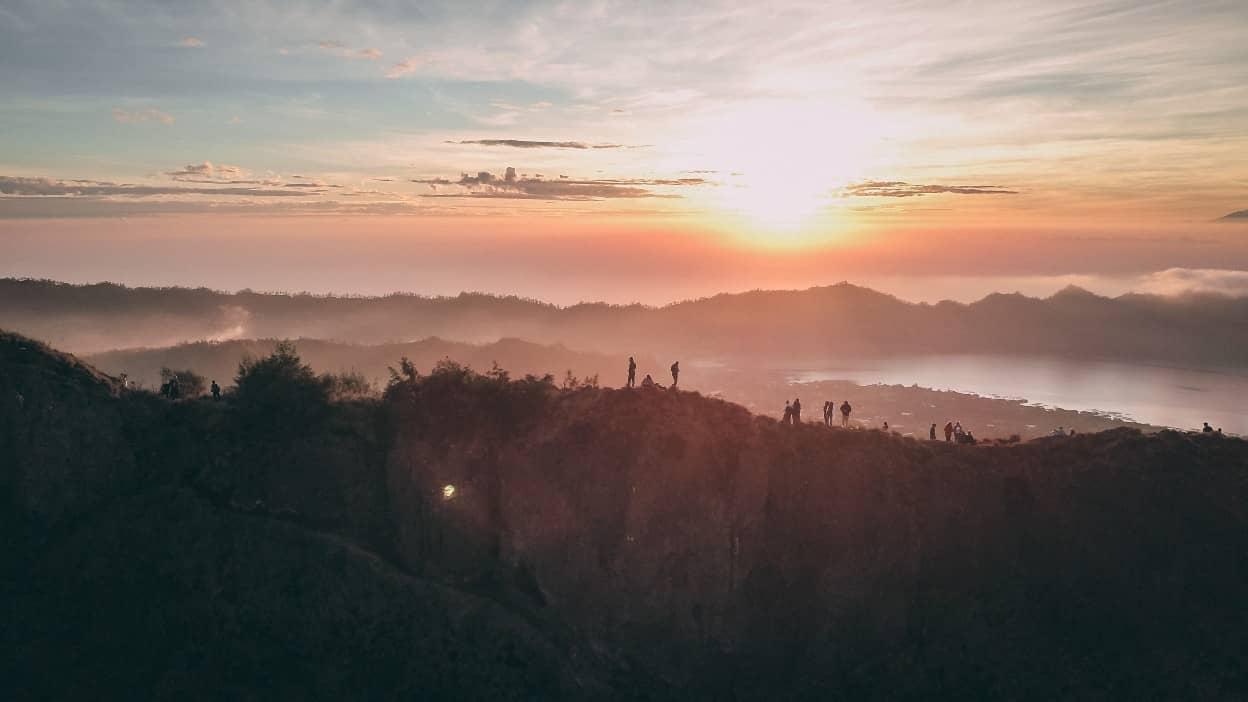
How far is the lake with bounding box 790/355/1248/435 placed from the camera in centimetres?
14338

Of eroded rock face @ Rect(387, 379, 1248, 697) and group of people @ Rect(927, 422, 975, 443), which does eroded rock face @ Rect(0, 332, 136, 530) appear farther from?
group of people @ Rect(927, 422, 975, 443)

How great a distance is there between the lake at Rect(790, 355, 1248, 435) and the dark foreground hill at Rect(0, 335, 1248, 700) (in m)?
121

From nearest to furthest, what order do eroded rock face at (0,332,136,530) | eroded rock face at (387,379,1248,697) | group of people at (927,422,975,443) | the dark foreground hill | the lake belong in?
the dark foreground hill → eroded rock face at (387,379,1248,697) → eroded rock face at (0,332,136,530) → group of people at (927,422,975,443) → the lake

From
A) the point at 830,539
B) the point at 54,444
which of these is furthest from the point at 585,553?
the point at 54,444

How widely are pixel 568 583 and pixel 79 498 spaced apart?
23.8 metres

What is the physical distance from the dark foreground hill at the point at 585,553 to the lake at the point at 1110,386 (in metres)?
121

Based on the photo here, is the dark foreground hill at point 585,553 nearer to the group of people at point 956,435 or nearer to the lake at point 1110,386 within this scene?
the group of people at point 956,435

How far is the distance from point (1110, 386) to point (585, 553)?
184 meters

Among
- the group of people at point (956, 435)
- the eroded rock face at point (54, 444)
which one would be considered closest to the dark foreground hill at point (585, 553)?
the eroded rock face at point (54, 444)

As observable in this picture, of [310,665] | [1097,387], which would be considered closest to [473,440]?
[310,665]

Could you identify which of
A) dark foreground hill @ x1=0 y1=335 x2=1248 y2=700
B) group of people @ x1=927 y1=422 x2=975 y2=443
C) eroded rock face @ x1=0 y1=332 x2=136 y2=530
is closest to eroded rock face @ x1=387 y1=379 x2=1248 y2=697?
dark foreground hill @ x1=0 y1=335 x2=1248 y2=700

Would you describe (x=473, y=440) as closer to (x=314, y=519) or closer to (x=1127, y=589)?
(x=314, y=519)

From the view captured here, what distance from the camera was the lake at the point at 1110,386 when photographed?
470 ft

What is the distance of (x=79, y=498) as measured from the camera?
115 ft
